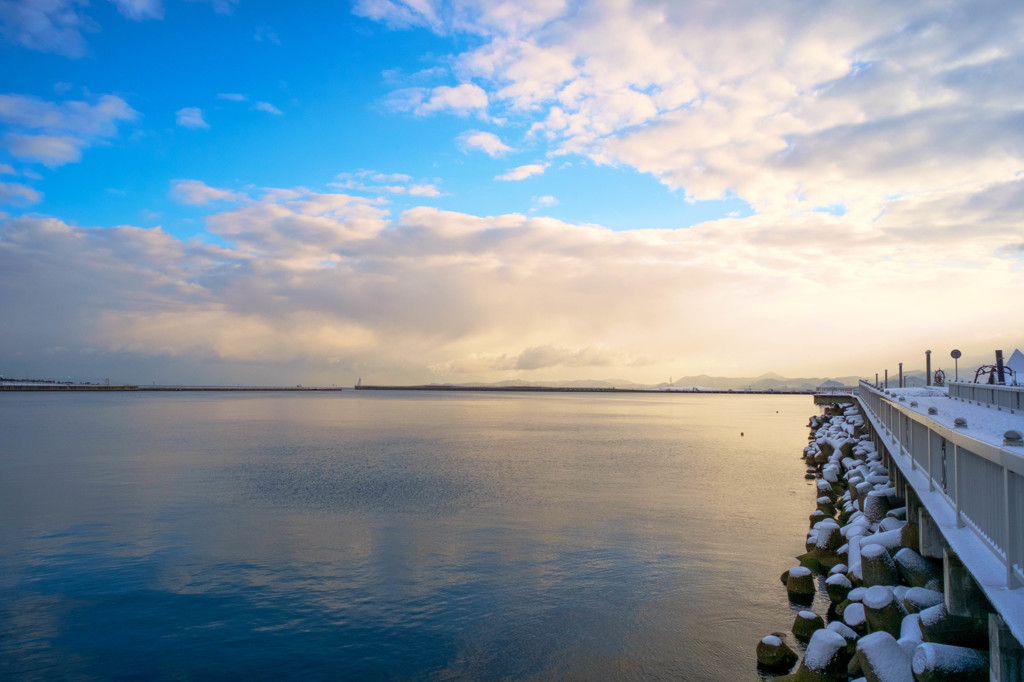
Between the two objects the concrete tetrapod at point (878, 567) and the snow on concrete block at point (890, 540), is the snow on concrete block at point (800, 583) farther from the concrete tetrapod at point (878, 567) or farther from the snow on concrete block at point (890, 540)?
the concrete tetrapod at point (878, 567)

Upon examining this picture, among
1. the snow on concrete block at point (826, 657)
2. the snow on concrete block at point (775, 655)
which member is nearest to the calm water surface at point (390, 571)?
the snow on concrete block at point (775, 655)

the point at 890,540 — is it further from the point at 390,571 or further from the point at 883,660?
the point at 390,571

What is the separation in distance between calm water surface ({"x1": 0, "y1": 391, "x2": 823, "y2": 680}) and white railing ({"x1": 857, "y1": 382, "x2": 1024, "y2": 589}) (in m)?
4.13

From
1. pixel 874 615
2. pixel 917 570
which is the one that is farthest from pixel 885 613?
pixel 917 570

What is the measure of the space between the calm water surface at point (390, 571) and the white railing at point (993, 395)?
6318mm

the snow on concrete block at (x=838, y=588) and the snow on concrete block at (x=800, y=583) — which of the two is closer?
the snow on concrete block at (x=838, y=588)

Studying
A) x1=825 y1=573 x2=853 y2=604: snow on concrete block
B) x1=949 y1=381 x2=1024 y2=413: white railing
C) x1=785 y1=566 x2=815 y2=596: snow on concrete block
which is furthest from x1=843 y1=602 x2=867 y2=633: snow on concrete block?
x1=949 y1=381 x2=1024 y2=413: white railing

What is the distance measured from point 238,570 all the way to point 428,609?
5.00m

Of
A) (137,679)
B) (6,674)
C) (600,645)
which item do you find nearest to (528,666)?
(600,645)

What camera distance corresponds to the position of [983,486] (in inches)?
252

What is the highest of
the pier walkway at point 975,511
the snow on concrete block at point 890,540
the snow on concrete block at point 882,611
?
the pier walkway at point 975,511

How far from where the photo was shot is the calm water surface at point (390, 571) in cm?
1055

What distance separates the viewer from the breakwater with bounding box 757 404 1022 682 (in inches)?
279

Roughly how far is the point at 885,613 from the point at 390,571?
31.9ft
